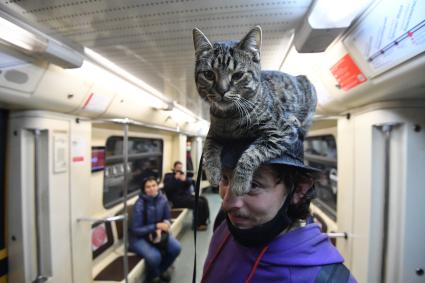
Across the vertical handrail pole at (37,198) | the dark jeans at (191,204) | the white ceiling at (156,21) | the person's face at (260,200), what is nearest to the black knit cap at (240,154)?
the person's face at (260,200)

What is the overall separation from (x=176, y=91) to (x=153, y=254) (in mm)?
2750

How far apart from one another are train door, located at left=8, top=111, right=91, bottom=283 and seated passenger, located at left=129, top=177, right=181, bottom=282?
4.33 ft

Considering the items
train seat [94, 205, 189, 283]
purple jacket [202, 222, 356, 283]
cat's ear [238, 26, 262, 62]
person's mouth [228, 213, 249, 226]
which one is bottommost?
train seat [94, 205, 189, 283]

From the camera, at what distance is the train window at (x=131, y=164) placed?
4.80 meters

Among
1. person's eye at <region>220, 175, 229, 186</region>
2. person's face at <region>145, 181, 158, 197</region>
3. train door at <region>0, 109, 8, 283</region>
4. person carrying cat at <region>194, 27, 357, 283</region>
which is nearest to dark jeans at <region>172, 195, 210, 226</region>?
person's face at <region>145, 181, 158, 197</region>

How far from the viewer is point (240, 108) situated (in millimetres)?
775

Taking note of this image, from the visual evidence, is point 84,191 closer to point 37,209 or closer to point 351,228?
A: point 37,209

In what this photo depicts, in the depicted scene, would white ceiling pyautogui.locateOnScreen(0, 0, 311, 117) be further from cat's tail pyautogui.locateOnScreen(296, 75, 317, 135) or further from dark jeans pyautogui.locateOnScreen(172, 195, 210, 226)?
dark jeans pyautogui.locateOnScreen(172, 195, 210, 226)

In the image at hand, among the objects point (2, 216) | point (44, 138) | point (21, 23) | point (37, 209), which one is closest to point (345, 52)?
point (21, 23)

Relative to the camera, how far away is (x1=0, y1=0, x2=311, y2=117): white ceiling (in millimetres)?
1340

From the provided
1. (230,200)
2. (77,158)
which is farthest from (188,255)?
(230,200)

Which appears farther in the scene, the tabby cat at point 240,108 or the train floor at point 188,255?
the train floor at point 188,255

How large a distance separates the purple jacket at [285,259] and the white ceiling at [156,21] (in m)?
1.20

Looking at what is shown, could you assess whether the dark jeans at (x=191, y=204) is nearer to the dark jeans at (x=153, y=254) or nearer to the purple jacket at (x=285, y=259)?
the dark jeans at (x=153, y=254)
